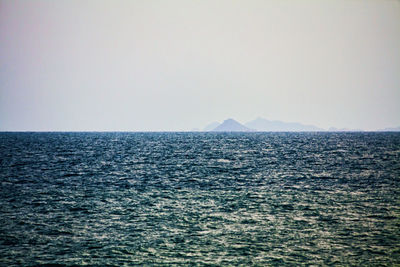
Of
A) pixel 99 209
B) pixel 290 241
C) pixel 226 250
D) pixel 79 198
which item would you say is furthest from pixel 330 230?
pixel 79 198

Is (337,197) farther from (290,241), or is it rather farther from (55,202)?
(55,202)

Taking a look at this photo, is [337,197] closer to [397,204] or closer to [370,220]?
[397,204]

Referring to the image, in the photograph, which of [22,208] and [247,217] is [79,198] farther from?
[247,217]

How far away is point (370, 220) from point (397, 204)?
7507mm

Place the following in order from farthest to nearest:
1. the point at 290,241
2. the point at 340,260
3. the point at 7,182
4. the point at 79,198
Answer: the point at 7,182, the point at 79,198, the point at 290,241, the point at 340,260

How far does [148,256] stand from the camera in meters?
19.7

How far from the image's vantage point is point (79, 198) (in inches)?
1356

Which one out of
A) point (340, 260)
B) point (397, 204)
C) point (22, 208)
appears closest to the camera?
point (340, 260)

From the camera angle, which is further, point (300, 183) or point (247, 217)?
point (300, 183)

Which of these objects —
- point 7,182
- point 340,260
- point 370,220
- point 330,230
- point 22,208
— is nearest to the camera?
point 340,260

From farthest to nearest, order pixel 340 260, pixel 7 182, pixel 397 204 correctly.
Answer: pixel 7 182, pixel 397 204, pixel 340 260

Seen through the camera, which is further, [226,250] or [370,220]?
[370,220]

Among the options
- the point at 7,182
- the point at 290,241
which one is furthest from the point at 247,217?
the point at 7,182

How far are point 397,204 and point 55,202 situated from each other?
3122cm
